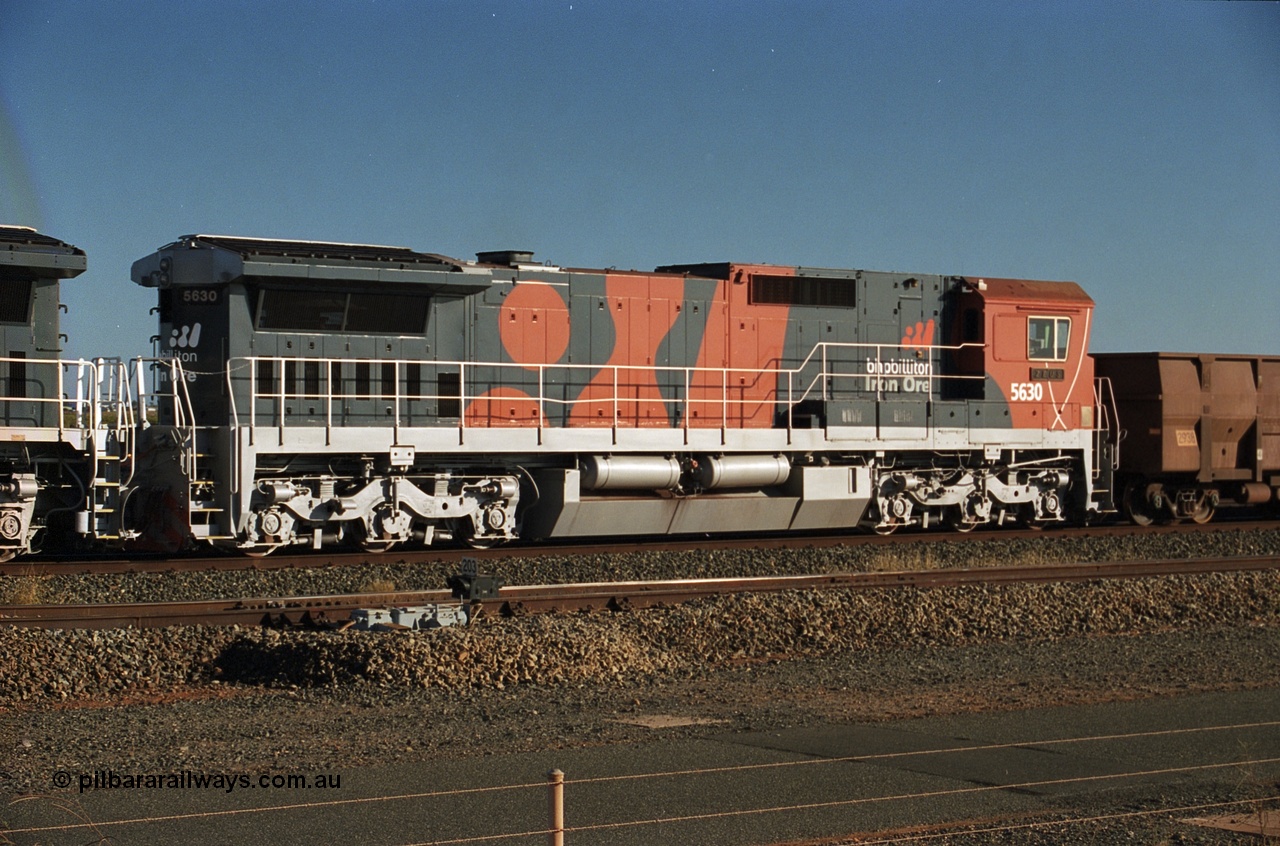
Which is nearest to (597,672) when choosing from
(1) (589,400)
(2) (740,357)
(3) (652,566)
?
(3) (652,566)

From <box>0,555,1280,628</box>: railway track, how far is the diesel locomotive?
2.77m

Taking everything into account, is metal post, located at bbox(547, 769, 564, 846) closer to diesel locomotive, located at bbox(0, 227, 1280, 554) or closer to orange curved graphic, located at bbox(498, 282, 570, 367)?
diesel locomotive, located at bbox(0, 227, 1280, 554)

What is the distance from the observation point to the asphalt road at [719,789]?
641 cm

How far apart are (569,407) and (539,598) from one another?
5.28m

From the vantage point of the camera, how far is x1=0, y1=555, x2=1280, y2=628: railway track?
11.3m

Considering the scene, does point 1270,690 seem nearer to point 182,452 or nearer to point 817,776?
point 817,776

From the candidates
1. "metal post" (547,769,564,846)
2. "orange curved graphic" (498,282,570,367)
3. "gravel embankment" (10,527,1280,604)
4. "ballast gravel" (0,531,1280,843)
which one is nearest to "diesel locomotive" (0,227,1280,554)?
"orange curved graphic" (498,282,570,367)

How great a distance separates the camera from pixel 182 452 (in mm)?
14484

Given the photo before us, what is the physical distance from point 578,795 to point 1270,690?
20.5ft

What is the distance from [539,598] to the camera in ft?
41.3

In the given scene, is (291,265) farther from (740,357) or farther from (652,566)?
(740,357)

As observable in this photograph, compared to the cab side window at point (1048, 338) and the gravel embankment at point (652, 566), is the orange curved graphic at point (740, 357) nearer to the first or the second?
the gravel embankment at point (652, 566)

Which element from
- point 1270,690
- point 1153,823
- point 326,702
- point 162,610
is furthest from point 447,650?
point 1270,690

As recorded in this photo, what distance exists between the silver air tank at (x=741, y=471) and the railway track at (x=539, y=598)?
3398mm
